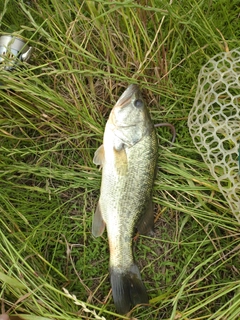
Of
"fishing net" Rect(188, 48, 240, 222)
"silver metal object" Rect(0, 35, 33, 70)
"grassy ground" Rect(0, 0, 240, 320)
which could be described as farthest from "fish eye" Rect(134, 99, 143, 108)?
"silver metal object" Rect(0, 35, 33, 70)

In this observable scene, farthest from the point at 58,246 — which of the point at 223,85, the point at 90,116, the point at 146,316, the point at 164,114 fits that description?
the point at 223,85

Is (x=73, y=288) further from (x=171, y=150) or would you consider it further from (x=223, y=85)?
(x=223, y=85)

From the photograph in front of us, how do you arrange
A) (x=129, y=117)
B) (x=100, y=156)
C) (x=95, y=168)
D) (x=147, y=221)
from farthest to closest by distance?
1. (x=95, y=168)
2. (x=147, y=221)
3. (x=100, y=156)
4. (x=129, y=117)

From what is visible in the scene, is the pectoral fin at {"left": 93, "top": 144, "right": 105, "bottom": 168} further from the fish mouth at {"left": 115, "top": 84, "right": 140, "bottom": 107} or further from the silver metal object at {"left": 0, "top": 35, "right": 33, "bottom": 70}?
the silver metal object at {"left": 0, "top": 35, "right": 33, "bottom": 70}

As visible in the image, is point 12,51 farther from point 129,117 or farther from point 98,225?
point 98,225

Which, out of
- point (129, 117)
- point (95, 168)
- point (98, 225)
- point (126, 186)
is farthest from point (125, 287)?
point (129, 117)

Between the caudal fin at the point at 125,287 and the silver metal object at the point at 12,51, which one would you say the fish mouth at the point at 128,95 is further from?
the caudal fin at the point at 125,287
